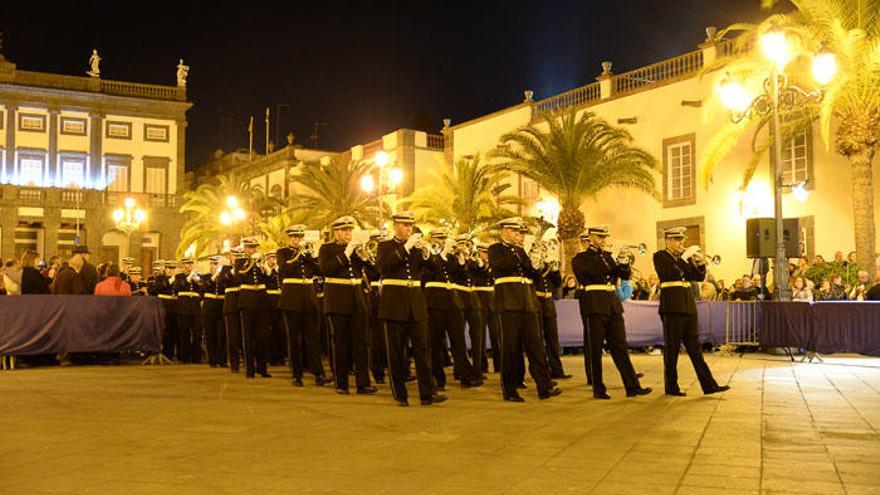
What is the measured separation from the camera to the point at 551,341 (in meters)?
13.6

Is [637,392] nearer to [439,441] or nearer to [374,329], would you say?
[439,441]

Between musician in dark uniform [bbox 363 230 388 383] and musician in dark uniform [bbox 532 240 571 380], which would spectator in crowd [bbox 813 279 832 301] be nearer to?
musician in dark uniform [bbox 532 240 571 380]

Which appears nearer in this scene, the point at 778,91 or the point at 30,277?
the point at 30,277

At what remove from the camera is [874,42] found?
20.9 meters

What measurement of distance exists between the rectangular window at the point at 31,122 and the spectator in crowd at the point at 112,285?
154 feet

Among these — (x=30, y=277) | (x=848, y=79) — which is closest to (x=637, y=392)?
(x=30, y=277)

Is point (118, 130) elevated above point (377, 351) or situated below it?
above

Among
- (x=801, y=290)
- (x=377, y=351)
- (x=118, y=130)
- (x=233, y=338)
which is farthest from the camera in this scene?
(x=118, y=130)

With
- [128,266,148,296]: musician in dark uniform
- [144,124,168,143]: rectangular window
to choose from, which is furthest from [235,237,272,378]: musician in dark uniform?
[144,124,168,143]: rectangular window

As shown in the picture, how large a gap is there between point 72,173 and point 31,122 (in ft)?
13.2

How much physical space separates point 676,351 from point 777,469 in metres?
4.99

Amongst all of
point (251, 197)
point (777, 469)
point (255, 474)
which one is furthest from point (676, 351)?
point (251, 197)

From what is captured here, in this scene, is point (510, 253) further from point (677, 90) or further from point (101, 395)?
point (677, 90)

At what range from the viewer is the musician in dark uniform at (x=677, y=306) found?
37.4ft
